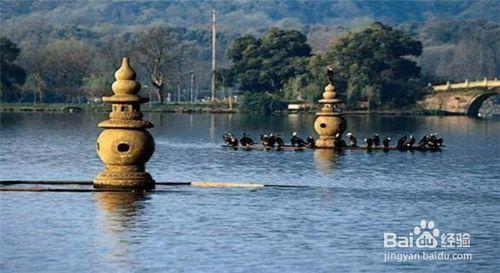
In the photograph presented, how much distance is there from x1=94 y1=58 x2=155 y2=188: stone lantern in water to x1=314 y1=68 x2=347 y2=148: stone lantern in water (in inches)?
1459

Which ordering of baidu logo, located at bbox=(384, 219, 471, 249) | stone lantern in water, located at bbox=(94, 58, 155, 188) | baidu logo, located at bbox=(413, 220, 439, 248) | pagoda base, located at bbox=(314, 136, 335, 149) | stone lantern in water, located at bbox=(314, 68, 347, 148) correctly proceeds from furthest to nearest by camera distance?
pagoda base, located at bbox=(314, 136, 335, 149) → stone lantern in water, located at bbox=(314, 68, 347, 148) → stone lantern in water, located at bbox=(94, 58, 155, 188) → baidu logo, located at bbox=(413, 220, 439, 248) → baidu logo, located at bbox=(384, 219, 471, 249)

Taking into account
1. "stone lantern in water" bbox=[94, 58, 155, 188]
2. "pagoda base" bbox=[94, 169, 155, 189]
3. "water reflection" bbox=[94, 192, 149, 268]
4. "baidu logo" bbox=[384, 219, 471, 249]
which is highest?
"stone lantern in water" bbox=[94, 58, 155, 188]

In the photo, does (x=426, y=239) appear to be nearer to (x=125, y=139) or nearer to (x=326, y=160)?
(x=125, y=139)

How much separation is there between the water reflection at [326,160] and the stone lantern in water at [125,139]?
73.4 feet

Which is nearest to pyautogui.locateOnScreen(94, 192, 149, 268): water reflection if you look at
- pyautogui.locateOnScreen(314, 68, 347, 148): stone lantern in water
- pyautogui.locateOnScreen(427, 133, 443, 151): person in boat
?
pyautogui.locateOnScreen(314, 68, 347, 148): stone lantern in water

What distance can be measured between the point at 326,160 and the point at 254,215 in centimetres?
3419

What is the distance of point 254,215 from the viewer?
60.9 meters

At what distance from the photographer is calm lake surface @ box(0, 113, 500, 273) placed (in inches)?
1954

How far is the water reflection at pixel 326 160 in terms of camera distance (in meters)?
88.1

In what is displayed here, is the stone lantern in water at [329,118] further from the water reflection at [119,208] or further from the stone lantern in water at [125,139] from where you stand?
the water reflection at [119,208]

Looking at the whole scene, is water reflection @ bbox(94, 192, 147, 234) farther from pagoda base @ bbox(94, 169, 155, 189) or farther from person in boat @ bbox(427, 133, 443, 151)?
person in boat @ bbox(427, 133, 443, 151)

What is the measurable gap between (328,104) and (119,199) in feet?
133

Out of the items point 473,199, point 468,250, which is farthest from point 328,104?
point 468,250

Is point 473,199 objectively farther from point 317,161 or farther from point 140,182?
point 317,161
